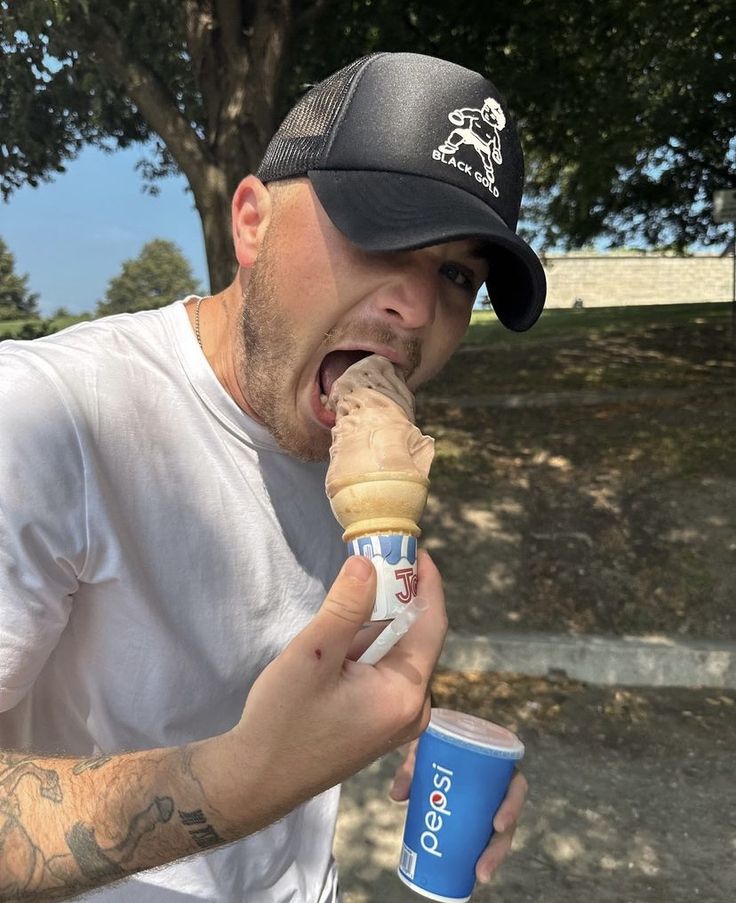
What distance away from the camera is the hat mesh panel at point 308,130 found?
182 cm

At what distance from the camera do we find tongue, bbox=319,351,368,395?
1954 mm

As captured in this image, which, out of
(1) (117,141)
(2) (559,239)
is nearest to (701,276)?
(2) (559,239)

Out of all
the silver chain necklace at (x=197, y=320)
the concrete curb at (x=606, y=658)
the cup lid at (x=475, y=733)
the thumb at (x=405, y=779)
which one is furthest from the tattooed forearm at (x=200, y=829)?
the concrete curb at (x=606, y=658)

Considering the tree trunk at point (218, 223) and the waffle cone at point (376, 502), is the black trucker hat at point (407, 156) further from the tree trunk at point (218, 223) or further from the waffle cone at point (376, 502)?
the tree trunk at point (218, 223)

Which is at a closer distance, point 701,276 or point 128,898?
point 128,898

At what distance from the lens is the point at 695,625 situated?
21.2 ft

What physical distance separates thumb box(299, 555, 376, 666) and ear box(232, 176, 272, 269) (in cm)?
98

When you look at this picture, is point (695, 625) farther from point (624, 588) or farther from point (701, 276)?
point (701, 276)

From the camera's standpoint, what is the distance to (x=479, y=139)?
1.83 metres

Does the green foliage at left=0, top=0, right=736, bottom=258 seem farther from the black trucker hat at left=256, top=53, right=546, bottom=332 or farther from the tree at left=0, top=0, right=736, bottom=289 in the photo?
the black trucker hat at left=256, top=53, right=546, bottom=332

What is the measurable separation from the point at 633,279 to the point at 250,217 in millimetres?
36791

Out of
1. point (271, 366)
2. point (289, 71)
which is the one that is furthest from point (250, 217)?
point (289, 71)

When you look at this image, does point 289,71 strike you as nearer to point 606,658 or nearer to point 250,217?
point 606,658

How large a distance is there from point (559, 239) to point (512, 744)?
16.3 metres
